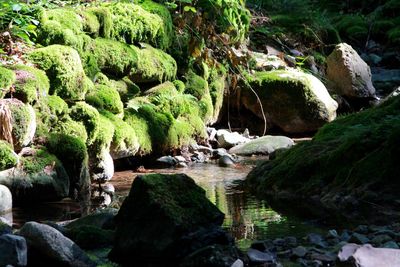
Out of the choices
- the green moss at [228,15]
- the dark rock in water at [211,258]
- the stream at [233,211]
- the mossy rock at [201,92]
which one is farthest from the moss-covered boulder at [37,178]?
the mossy rock at [201,92]

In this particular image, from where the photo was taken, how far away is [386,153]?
4910 millimetres

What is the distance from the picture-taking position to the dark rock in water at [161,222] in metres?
3.41

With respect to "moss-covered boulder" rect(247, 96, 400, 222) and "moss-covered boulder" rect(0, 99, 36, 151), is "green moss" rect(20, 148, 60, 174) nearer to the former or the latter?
"moss-covered boulder" rect(0, 99, 36, 151)

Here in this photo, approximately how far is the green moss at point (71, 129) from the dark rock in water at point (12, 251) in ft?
12.0

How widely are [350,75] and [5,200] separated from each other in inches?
391

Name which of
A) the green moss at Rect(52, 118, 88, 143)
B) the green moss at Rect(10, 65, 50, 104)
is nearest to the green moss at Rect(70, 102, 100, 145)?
the green moss at Rect(52, 118, 88, 143)

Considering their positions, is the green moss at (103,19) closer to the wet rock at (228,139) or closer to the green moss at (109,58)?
the green moss at (109,58)

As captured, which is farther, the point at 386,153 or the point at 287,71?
the point at 287,71

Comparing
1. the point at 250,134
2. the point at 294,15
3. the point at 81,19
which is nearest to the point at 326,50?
the point at 294,15

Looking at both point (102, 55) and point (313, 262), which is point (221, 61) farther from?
point (313, 262)

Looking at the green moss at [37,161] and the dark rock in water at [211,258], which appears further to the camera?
the green moss at [37,161]

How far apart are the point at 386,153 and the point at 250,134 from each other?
7288 millimetres

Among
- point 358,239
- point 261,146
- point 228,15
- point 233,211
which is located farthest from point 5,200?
point 228,15

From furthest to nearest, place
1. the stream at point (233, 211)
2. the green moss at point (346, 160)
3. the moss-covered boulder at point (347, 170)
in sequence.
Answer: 1. the green moss at point (346, 160)
2. the moss-covered boulder at point (347, 170)
3. the stream at point (233, 211)
